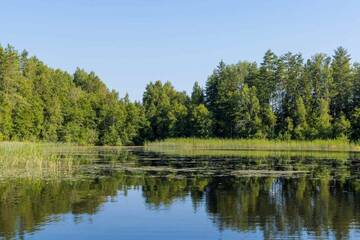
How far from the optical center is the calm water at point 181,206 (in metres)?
14.5

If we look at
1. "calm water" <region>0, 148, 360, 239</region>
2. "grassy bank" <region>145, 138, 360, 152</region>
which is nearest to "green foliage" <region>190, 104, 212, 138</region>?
"grassy bank" <region>145, 138, 360, 152</region>

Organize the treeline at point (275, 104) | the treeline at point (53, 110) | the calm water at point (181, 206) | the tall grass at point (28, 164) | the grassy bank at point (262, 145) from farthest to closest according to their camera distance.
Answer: the treeline at point (275, 104)
the treeline at point (53, 110)
the grassy bank at point (262, 145)
the tall grass at point (28, 164)
the calm water at point (181, 206)

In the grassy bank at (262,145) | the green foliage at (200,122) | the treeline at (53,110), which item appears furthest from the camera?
the green foliage at (200,122)

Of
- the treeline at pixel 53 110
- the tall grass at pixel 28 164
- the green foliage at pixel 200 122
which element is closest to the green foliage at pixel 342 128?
the green foliage at pixel 200 122

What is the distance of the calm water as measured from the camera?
14461 mm

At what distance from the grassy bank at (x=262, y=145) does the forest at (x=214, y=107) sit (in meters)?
9.28

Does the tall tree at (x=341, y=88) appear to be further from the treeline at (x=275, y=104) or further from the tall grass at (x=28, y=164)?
the tall grass at (x=28, y=164)

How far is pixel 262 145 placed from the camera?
78188mm

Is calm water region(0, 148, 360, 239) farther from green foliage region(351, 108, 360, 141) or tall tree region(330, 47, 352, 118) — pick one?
tall tree region(330, 47, 352, 118)

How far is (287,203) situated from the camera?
19.3 meters

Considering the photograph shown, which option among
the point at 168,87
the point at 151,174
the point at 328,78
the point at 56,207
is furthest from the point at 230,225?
the point at 168,87

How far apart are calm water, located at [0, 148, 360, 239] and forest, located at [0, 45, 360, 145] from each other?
2273 inches

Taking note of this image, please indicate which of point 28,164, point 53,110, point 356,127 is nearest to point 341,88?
point 356,127

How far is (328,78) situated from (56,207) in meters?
84.0
